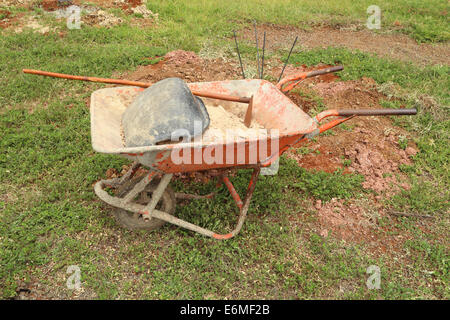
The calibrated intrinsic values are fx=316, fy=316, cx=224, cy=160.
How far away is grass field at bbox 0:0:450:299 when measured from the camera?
2785 millimetres

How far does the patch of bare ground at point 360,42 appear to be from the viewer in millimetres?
6543

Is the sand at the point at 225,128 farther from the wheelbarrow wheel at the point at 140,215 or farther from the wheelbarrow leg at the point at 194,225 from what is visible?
the wheelbarrow wheel at the point at 140,215

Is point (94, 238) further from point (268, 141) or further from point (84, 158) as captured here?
A: point (268, 141)

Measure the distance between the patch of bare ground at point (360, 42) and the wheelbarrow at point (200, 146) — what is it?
372cm

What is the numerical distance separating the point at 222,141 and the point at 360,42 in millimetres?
5999

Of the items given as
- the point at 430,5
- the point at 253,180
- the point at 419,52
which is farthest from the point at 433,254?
the point at 430,5

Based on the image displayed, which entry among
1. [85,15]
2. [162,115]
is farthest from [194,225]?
[85,15]

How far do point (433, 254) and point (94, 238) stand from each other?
330 cm

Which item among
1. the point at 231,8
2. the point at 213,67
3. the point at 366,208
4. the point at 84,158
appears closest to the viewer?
the point at 366,208

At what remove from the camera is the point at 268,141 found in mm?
2572

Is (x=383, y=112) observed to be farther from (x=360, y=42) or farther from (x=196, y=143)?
(x=360, y=42)

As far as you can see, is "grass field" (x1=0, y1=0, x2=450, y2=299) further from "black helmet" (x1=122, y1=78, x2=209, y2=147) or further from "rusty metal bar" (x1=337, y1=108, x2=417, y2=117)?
"rusty metal bar" (x1=337, y1=108, x2=417, y2=117)

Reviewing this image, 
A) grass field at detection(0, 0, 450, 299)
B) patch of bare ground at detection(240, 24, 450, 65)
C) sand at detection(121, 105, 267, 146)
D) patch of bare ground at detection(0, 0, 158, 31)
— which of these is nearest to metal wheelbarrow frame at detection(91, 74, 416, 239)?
sand at detection(121, 105, 267, 146)

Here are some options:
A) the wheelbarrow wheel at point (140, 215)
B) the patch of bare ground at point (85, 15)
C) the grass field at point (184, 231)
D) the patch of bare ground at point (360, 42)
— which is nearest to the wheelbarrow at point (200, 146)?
the wheelbarrow wheel at point (140, 215)
